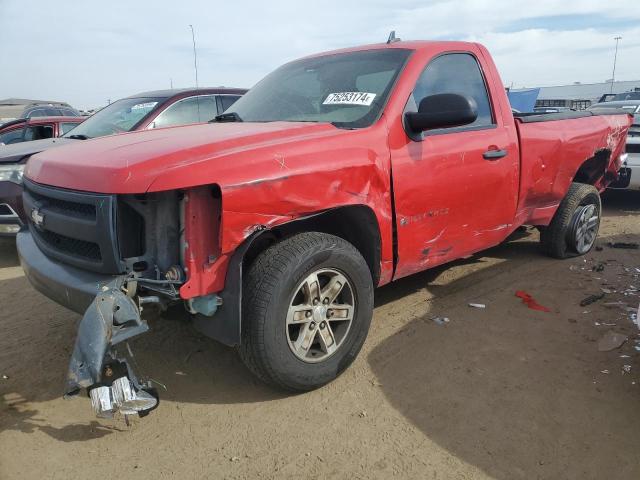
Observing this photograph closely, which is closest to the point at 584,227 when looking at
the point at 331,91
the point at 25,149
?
the point at 331,91

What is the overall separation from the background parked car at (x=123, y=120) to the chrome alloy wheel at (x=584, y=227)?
4328 millimetres

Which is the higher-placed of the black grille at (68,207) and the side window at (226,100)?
the side window at (226,100)

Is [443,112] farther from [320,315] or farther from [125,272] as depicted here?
[125,272]

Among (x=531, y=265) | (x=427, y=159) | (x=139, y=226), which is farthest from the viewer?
A: (x=531, y=265)

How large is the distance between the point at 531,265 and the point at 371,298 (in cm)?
265

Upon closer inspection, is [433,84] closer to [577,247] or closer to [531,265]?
[531,265]

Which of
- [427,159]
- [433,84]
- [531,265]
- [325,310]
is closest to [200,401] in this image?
[325,310]

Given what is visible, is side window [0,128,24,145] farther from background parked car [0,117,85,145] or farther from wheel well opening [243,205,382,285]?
wheel well opening [243,205,382,285]

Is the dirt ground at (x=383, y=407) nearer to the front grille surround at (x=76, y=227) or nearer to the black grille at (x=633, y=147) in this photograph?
the front grille surround at (x=76, y=227)

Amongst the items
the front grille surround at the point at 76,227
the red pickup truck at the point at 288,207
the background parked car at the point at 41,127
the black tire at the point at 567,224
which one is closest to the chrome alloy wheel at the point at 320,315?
the red pickup truck at the point at 288,207

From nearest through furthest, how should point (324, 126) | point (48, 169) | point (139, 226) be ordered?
point (139, 226), point (48, 169), point (324, 126)

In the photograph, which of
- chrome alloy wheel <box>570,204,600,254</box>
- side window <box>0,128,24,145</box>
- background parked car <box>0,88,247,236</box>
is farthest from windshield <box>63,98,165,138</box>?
chrome alloy wheel <box>570,204,600,254</box>

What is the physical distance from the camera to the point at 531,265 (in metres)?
5.05

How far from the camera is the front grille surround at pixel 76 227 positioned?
7.79 feet
